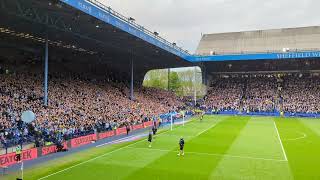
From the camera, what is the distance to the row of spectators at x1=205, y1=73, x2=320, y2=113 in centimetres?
6762

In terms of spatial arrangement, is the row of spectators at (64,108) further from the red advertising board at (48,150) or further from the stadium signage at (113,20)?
the stadium signage at (113,20)

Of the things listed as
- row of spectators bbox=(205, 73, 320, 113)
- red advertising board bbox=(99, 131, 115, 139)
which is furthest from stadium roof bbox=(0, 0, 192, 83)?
row of spectators bbox=(205, 73, 320, 113)

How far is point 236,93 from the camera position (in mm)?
75812

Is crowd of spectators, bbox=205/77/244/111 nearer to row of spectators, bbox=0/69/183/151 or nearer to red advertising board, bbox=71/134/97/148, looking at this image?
row of spectators, bbox=0/69/183/151

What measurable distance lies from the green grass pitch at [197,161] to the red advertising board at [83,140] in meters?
2.17

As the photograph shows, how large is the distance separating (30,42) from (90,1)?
15950mm

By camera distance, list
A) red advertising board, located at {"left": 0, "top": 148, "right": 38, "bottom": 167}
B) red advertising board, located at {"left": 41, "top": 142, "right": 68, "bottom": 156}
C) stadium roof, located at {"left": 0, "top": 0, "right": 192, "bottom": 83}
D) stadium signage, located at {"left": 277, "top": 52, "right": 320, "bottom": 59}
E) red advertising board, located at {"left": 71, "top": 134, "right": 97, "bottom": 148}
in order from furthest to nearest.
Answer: stadium signage, located at {"left": 277, "top": 52, "right": 320, "bottom": 59}, stadium roof, located at {"left": 0, "top": 0, "right": 192, "bottom": 83}, red advertising board, located at {"left": 71, "top": 134, "right": 97, "bottom": 148}, red advertising board, located at {"left": 41, "top": 142, "right": 68, "bottom": 156}, red advertising board, located at {"left": 0, "top": 148, "right": 38, "bottom": 167}

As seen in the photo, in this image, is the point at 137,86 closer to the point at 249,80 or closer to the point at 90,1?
the point at 249,80

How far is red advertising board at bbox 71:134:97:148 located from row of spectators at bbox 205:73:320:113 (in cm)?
4109

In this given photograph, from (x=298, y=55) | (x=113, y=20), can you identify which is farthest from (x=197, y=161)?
(x=298, y=55)

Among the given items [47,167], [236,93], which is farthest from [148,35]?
[236,93]

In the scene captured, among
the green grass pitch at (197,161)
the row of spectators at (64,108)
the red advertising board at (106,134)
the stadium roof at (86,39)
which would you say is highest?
the stadium roof at (86,39)

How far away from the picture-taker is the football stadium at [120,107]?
22.3 metres

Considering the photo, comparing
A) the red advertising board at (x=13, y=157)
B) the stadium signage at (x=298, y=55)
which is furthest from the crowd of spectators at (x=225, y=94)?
the red advertising board at (x=13, y=157)
